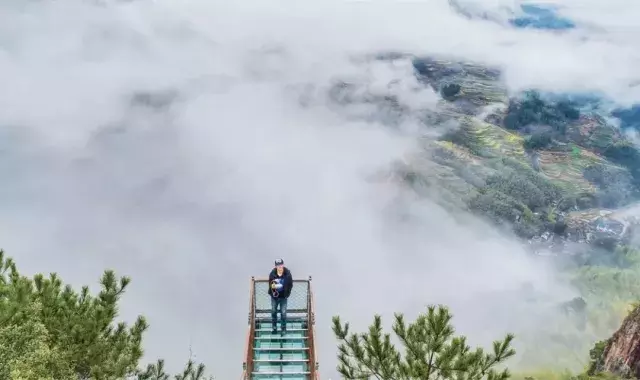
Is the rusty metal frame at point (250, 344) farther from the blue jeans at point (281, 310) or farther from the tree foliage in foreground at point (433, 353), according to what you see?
the tree foliage in foreground at point (433, 353)

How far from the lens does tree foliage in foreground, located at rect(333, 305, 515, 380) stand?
12.0 m

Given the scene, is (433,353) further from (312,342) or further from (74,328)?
(74,328)

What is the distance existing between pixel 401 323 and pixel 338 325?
154cm

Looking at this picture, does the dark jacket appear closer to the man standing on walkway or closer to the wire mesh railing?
the man standing on walkway

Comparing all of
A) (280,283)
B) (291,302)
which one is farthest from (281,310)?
(291,302)

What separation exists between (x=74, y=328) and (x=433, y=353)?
8.40m

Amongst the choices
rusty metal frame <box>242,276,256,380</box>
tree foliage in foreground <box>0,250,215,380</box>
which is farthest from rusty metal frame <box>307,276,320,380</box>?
tree foliage in foreground <box>0,250,215,380</box>

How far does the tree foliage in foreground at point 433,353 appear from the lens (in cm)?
1202

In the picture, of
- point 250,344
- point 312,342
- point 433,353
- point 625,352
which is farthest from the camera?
point 625,352

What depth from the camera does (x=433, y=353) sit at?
12211mm

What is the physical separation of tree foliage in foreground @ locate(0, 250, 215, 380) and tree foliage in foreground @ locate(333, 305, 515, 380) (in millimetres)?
5693

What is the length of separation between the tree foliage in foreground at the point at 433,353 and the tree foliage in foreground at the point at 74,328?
5693 mm

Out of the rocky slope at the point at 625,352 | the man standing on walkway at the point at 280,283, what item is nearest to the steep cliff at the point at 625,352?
the rocky slope at the point at 625,352

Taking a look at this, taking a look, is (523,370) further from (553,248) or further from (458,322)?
(553,248)
